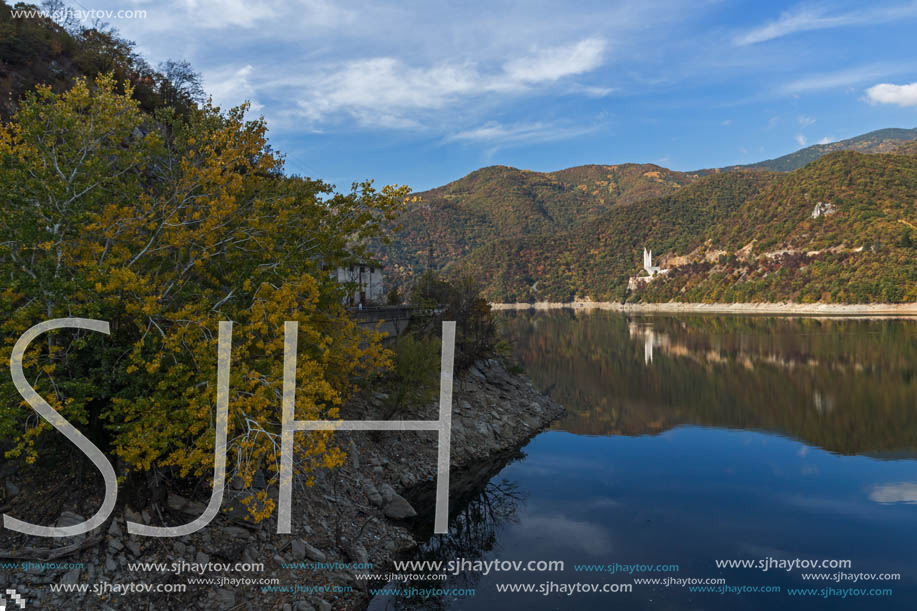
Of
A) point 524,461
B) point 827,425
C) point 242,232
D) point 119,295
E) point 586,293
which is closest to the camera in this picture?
point 119,295

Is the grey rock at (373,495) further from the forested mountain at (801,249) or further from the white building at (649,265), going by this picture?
the white building at (649,265)

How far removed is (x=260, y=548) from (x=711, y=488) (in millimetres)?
15386

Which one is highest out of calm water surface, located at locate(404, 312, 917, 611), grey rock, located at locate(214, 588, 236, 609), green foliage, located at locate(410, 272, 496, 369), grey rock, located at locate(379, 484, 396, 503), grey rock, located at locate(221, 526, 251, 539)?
green foliage, located at locate(410, 272, 496, 369)

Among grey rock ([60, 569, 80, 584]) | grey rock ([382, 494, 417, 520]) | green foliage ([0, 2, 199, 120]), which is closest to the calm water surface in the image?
grey rock ([382, 494, 417, 520])

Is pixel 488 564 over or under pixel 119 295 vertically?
under

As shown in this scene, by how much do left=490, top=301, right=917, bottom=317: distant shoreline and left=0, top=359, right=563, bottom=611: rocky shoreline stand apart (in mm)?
105152

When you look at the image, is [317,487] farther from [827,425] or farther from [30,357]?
[827,425]

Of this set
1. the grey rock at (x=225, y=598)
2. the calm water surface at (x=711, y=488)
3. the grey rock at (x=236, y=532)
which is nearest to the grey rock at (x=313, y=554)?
the grey rock at (x=236, y=532)

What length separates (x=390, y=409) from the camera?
2133 cm

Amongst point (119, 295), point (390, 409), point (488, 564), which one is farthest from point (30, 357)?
point (390, 409)

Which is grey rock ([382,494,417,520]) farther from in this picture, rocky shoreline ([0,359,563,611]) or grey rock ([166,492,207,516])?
grey rock ([166,492,207,516])

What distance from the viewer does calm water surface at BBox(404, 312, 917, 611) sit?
13.0m

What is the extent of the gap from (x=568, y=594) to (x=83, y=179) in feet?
42.4

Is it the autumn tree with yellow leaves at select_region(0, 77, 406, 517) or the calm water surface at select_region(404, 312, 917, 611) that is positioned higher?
the autumn tree with yellow leaves at select_region(0, 77, 406, 517)
